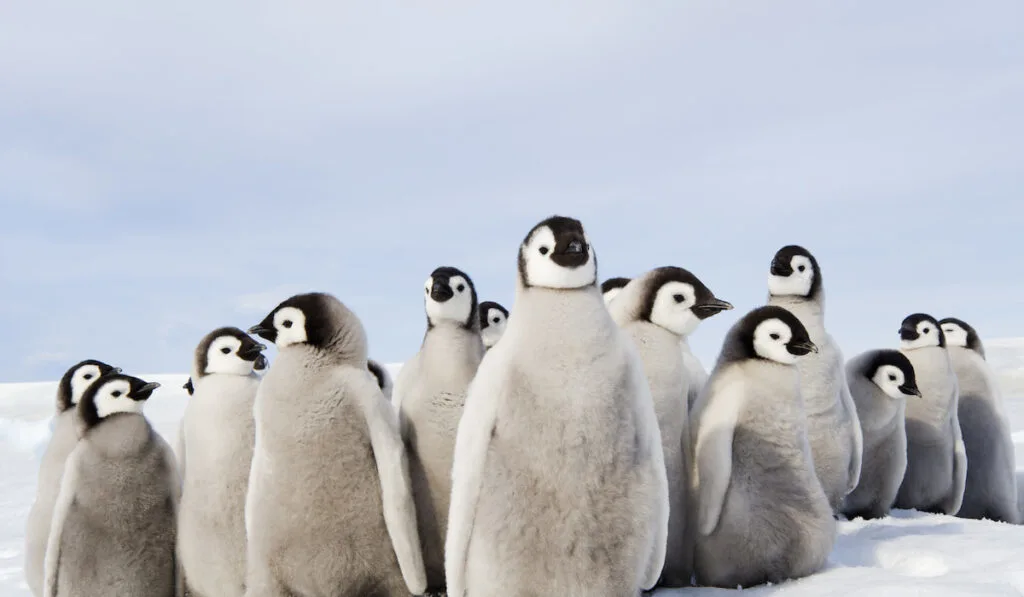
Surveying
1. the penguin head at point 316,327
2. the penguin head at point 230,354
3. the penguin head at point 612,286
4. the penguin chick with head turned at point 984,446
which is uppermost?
the penguin head at point 612,286

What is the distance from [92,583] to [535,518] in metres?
2.51

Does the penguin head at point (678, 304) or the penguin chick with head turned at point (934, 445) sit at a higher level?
the penguin head at point (678, 304)

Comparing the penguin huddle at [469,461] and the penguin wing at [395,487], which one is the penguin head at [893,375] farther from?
the penguin wing at [395,487]

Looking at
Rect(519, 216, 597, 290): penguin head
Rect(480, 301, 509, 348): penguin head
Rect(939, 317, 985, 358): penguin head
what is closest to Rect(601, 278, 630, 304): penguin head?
Rect(480, 301, 509, 348): penguin head

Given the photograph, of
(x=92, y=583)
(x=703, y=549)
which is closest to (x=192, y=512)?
(x=92, y=583)

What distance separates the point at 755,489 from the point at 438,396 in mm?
1406

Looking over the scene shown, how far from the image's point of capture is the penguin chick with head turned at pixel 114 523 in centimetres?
421

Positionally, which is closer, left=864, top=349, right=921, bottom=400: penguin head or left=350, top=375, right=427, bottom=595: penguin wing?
left=350, top=375, right=427, bottom=595: penguin wing

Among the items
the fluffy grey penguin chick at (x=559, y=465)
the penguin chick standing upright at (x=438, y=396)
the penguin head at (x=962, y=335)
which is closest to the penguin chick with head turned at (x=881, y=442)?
the penguin head at (x=962, y=335)

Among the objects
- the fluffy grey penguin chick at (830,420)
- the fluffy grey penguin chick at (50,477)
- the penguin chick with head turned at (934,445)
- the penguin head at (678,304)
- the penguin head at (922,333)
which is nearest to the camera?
the penguin head at (678,304)

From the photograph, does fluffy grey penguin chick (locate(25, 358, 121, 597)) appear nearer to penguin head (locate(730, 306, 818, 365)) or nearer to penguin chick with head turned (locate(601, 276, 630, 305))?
penguin chick with head turned (locate(601, 276, 630, 305))

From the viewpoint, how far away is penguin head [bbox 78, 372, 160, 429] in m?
4.49

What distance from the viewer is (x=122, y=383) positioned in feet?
14.9

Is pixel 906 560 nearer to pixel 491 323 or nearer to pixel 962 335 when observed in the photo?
pixel 491 323
